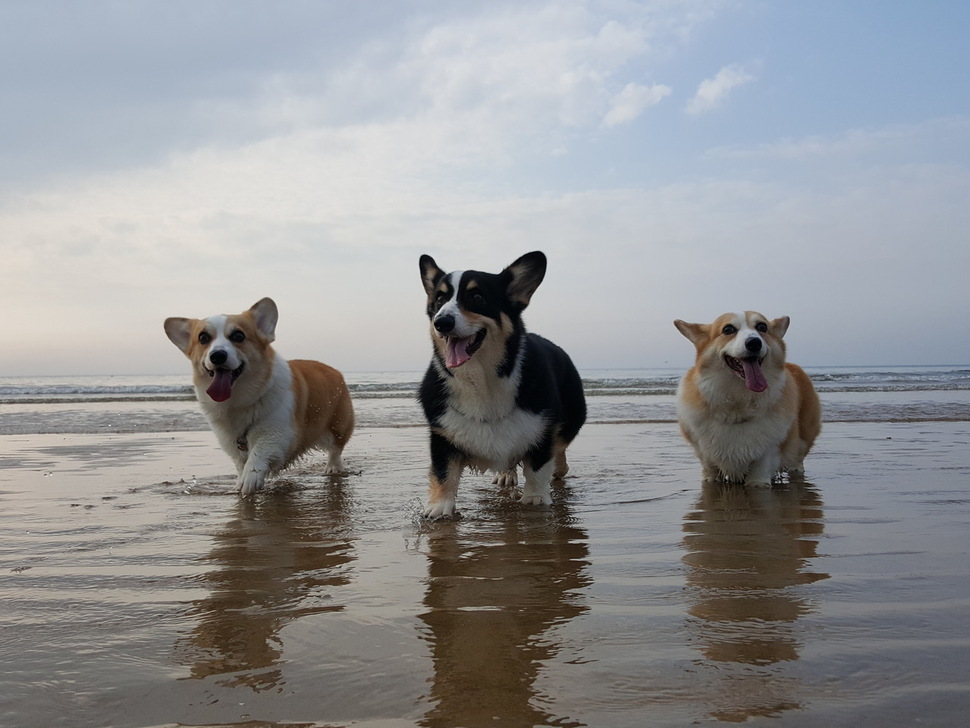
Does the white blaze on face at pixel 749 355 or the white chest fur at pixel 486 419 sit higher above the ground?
the white blaze on face at pixel 749 355

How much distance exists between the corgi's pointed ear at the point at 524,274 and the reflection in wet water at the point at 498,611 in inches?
51.3

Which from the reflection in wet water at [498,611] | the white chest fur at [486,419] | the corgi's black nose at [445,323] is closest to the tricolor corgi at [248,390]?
the white chest fur at [486,419]

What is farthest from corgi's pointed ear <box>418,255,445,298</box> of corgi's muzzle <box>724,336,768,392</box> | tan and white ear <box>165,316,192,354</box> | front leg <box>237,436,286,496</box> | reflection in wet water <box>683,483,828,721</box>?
tan and white ear <box>165,316,192,354</box>

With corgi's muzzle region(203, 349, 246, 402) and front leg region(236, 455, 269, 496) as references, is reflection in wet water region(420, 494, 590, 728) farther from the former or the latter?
corgi's muzzle region(203, 349, 246, 402)

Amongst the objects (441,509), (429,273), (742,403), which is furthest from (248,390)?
(742,403)

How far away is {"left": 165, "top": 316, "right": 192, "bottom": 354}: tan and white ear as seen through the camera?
5.46 m

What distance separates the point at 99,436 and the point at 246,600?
827 cm

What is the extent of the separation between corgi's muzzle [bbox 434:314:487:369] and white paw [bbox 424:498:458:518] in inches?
27.3

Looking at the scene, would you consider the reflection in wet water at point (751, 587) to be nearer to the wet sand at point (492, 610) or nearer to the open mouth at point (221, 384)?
the wet sand at point (492, 610)

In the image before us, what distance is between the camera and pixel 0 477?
5512 millimetres

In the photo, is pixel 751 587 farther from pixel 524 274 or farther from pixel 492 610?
pixel 524 274

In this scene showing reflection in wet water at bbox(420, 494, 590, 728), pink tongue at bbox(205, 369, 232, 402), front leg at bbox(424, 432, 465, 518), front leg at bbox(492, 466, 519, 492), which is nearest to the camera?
reflection in wet water at bbox(420, 494, 590, 728)

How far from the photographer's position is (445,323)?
12.1 ft

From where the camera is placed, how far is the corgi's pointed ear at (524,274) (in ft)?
13.5
